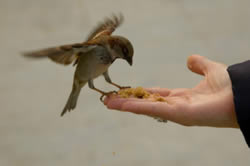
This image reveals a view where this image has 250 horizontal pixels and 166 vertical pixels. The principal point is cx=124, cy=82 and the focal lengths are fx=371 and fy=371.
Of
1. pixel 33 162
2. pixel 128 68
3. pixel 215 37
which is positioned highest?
pixel 215 37

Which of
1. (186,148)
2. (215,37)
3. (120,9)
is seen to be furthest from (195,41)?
(186,148)

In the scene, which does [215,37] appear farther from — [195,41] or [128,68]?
[128,68]

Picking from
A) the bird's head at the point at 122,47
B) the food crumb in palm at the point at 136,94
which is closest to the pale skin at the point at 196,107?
the food crumb in palm at the point at 136,94

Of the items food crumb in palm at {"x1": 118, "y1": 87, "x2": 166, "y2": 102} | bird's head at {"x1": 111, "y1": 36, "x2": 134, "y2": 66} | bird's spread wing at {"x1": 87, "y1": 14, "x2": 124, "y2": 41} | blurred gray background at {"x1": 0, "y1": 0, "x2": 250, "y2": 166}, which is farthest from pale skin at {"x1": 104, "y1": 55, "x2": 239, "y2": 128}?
blurred gray background at {"x1": 0, "y1": 0, "x2": 250, "y2": 166}

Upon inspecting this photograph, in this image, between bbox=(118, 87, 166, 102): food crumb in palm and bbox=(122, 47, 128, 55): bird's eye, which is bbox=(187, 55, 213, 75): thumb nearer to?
bbox=(118, 87, 166, 102): food crumb in palm

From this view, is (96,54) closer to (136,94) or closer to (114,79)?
(136,94)

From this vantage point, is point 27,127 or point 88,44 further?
point 27,127

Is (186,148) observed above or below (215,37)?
below

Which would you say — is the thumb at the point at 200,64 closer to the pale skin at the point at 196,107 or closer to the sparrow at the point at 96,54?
the pale skin at the point at 196,107
